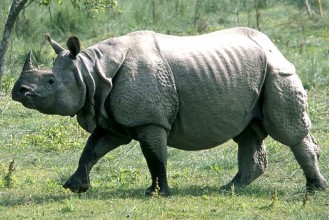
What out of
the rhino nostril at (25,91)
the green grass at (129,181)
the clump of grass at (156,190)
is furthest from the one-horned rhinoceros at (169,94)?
the green grass at (129,181)

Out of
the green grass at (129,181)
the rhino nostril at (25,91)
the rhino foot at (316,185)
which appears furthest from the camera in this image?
the rhino foot at (316,185)

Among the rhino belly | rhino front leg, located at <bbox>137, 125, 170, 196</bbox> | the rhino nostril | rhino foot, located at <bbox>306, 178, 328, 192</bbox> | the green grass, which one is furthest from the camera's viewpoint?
rhino foot, located at <bbox>306, 178, 328, 192</bbox>

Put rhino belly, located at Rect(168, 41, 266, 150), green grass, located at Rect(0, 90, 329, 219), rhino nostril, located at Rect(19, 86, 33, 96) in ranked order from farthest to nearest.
Answer: rhino belly, located at Rect(168, 41, 266, 150) < rhino nostril, located at Rect(19, 86, 33, 96) < green grass, located at Rect(0, 90, 329, 219)

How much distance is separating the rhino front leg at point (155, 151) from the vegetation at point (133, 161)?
0.16 m

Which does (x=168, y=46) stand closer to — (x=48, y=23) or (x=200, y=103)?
(x=200, y=103)

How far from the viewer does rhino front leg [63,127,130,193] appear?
32.0 ft

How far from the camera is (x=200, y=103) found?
9711 mm

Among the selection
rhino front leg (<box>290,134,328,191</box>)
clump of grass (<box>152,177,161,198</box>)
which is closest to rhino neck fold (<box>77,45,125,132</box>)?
clump of grass (<box>152,177,161,198</box>)

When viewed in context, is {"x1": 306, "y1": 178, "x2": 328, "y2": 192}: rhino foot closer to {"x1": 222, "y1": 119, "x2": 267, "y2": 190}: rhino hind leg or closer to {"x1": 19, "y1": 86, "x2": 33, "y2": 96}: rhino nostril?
{"x1": 222, "y1": 119, "x2": 267, "y2": 190}: rhino hind leg

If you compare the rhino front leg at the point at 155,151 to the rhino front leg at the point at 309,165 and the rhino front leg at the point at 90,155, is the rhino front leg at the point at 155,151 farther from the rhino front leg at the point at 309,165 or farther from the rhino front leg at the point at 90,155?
the rhino front leg at the point at 309,165

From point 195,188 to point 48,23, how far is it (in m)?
9.10

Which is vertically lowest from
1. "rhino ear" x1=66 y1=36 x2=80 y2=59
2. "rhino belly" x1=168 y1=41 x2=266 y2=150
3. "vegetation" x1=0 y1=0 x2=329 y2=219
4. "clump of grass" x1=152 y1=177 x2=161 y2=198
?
"vegetation" x1=0 y1=0 x2=329 y2=219

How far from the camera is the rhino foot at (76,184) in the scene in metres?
9.73

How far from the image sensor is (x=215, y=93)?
975 cm
